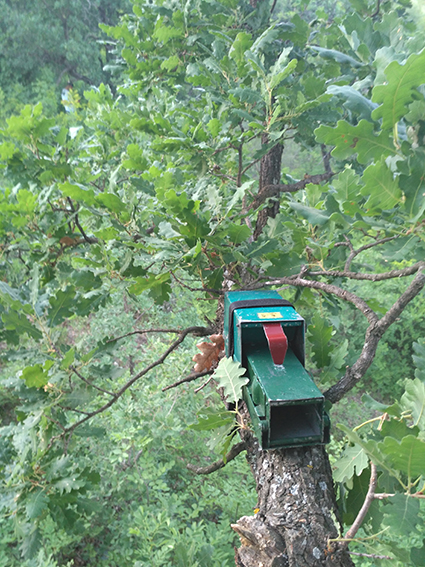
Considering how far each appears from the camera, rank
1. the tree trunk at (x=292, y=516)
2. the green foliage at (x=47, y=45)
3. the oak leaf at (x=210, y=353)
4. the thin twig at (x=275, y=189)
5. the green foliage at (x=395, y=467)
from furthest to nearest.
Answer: the green foliage at (x=47, y=45) → the thin twig at (x=275, y=189) → the oak leaf at (x=210, y=353) → the tree trunk at (x=292, y=516) → the green foliage at (x=395, y=467)

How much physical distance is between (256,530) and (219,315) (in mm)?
729

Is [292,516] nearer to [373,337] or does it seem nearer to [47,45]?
[373,337]

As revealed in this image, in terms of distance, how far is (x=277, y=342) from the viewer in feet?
2.86

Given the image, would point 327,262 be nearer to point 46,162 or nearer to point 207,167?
point 207,167

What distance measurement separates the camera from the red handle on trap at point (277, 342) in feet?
2.86

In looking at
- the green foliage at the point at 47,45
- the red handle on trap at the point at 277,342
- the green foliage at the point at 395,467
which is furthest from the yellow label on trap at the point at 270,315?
the green foliage at the point at 47,45

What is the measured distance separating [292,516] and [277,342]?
337 millimetres

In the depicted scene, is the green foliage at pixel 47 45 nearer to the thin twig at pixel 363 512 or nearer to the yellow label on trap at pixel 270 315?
the yellow label on trap at pixel 270 315

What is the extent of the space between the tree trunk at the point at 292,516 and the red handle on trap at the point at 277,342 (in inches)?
7.8

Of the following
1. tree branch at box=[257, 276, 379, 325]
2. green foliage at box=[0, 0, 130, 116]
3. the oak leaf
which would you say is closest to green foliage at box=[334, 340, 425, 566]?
tree branch at box=[257, 276, 379, 325]

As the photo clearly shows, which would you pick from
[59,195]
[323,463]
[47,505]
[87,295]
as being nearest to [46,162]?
[59,195]

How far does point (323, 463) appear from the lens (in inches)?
33.4

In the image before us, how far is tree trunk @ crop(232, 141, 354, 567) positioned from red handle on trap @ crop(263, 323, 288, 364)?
0.20 meters

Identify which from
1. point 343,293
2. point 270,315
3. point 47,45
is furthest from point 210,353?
point 47,45
